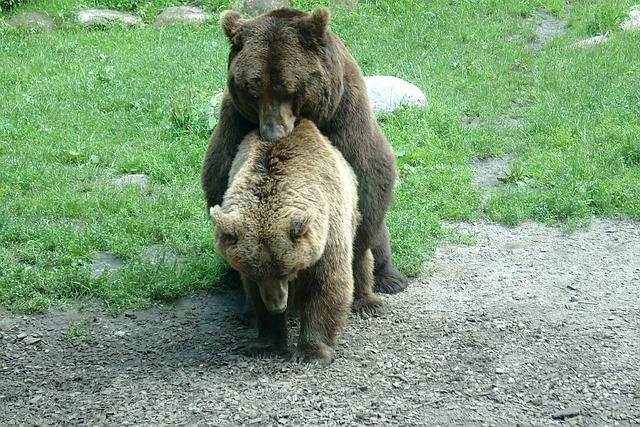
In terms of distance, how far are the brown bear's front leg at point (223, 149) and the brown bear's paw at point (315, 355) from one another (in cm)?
150

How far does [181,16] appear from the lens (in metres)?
16.2

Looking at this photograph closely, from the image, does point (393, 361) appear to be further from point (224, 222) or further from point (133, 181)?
point (133, 181)

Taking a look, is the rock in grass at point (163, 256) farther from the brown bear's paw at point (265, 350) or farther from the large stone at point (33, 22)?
the large stone at point (33, 22)

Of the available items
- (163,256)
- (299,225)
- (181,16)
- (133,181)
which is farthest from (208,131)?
(181,16)

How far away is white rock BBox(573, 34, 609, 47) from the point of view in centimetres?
1416

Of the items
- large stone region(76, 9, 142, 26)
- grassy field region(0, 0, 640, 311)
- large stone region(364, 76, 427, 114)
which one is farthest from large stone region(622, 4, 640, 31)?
large stone region(76, 9, 142, 26)

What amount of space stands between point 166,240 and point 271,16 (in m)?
2.69

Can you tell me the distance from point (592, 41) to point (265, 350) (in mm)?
9821

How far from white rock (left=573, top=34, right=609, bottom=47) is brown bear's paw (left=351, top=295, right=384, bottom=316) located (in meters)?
8.42

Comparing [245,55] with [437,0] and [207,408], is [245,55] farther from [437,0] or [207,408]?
[437,0]

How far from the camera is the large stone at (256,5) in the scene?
1612 cm

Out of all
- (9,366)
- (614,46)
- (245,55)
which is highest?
(245,55)

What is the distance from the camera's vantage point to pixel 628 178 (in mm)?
9641

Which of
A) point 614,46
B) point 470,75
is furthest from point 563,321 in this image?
point 614,46
